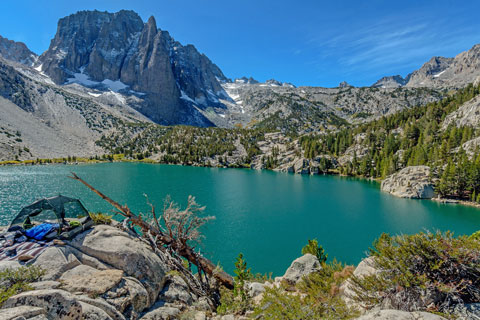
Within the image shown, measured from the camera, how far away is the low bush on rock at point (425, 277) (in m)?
6.00

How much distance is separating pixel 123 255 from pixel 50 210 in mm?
3812

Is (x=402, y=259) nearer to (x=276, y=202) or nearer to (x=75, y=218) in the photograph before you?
(x=75, y=218)

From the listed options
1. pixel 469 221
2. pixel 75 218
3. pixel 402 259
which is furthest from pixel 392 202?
pixel 75 218

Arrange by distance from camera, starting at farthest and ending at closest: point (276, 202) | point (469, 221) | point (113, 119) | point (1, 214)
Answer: point (113, 119), point (276, 202), point (469, 221), point (1, 214)

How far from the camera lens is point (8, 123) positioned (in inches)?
4702

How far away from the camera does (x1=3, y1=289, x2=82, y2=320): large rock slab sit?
196 inches

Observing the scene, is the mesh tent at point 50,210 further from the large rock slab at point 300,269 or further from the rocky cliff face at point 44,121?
the rocky cliff face at point 44,121

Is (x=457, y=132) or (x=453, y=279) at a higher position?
(x=457, y=132)

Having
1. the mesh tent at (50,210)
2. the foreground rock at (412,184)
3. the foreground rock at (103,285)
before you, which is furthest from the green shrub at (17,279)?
the foreground rock at (412,184)

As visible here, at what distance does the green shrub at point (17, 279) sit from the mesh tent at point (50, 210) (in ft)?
7.07

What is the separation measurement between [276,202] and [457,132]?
263ft

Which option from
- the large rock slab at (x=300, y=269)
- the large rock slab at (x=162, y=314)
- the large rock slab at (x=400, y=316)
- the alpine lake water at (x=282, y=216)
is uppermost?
the large rock slab at (x=400, y=316)

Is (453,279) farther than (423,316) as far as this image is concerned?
Yes

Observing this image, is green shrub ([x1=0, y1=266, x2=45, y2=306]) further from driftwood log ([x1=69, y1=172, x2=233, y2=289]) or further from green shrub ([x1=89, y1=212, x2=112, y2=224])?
driftwood log ([x1=69, y1=172, x2=233, y2=289])
